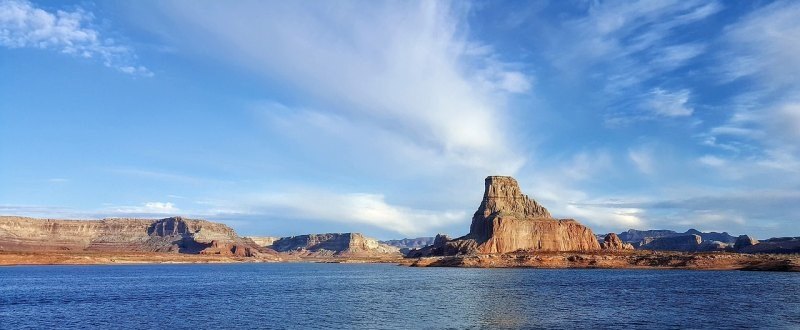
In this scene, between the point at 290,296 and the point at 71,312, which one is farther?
the point at 290,296

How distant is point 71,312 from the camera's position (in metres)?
61.6

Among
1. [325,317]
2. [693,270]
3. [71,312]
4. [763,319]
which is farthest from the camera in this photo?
[693,270]

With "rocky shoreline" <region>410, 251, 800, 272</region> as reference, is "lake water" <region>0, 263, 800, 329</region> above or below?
below

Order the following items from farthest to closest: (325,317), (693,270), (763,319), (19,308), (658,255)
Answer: (658,255), (693,270), (19,308), (325,317), (763,319)

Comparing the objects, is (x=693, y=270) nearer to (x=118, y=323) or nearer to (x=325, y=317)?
(x=325, y=317)

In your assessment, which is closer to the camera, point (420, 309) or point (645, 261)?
point (420, 309)

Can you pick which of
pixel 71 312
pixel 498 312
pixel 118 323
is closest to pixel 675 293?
pixel 498 312

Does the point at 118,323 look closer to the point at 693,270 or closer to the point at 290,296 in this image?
the point at 290,296

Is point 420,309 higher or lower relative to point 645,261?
lower

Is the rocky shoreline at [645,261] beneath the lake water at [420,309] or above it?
above

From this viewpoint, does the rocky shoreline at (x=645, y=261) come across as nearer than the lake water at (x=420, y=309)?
No

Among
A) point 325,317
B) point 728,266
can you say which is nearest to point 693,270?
point 728,266

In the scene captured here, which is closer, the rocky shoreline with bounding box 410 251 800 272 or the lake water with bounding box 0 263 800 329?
the lake water with bounding box 0 263 800 329

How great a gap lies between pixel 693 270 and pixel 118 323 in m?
152
